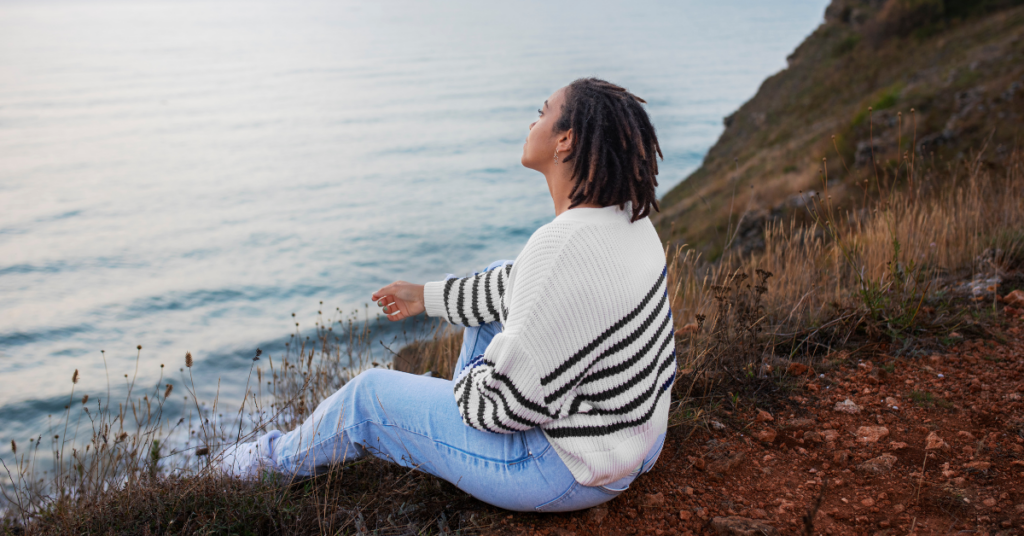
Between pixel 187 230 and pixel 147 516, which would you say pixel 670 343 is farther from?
pixel 187 230

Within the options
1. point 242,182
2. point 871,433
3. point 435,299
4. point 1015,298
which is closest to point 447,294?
point 435,299

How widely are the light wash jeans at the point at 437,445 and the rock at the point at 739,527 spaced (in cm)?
26

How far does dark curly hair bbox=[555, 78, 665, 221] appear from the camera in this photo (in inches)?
64.5

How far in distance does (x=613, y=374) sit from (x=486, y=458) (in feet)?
1.49

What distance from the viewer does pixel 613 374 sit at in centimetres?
165

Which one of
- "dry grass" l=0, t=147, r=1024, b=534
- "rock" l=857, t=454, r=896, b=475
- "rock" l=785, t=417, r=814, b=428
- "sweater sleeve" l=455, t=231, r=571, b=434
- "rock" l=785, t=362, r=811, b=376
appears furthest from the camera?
"rock" l=785, t=362, r=811, b=376

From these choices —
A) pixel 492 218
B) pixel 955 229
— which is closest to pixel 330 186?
pixel 492 218

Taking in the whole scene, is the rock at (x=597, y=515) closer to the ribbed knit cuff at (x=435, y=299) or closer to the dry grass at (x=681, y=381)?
the dry grass at (x=681, y=381)

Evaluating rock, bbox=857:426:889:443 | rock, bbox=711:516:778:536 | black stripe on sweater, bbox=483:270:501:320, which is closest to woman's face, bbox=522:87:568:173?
black stripe on sweater, bbox=483:270:501:320

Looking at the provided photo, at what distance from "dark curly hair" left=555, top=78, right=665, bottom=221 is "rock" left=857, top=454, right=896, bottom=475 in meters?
1.29

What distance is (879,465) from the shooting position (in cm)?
216

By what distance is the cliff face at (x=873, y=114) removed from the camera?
38.7 feet

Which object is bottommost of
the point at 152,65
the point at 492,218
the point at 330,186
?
the point at 492,218

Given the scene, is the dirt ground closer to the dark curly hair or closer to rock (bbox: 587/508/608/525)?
rock (bbox: 587/508/608/525)
